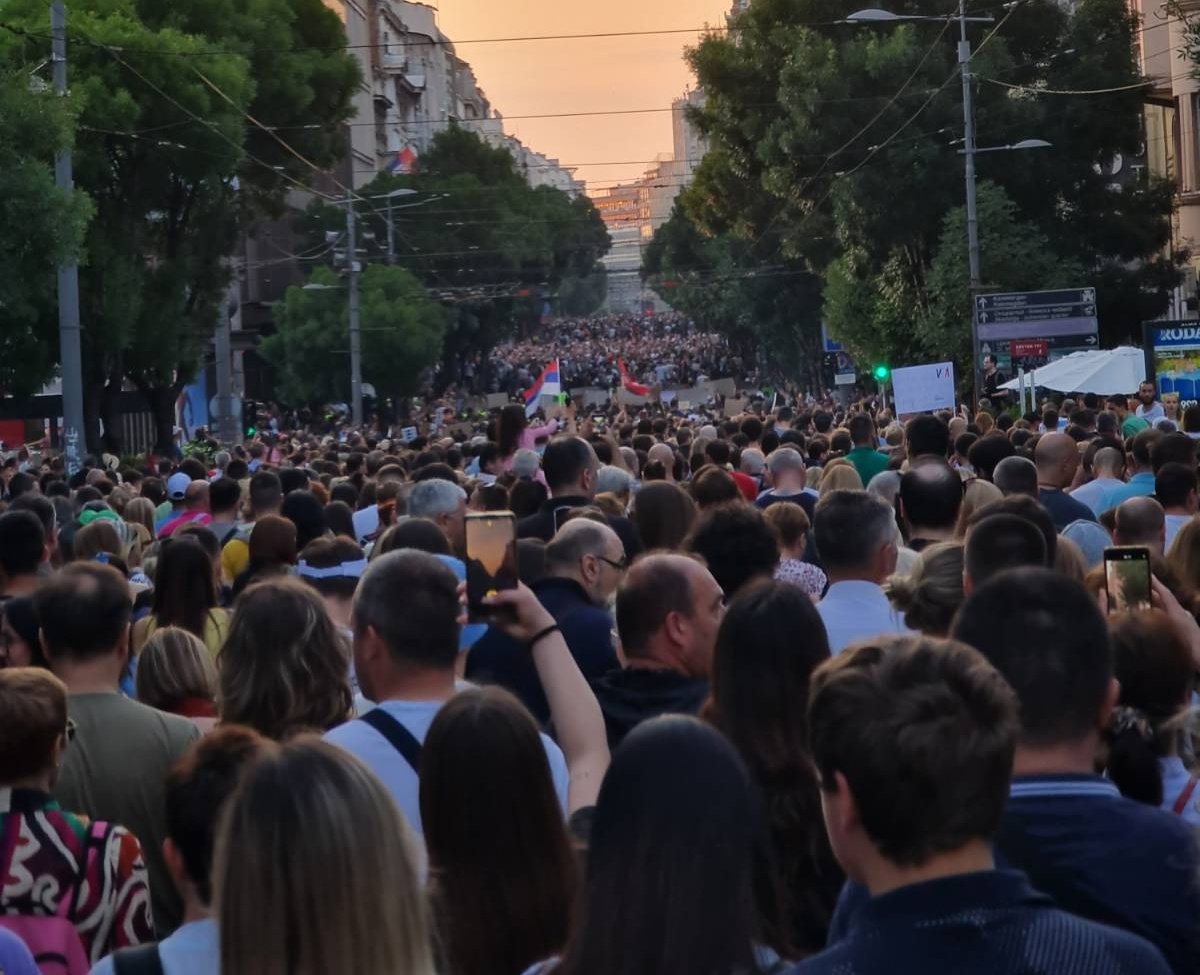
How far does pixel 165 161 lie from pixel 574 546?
33056 mm

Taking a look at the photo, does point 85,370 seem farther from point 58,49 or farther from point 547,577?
point 547,577

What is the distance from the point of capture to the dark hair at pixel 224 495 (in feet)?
36.1

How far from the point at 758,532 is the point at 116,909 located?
109 inches

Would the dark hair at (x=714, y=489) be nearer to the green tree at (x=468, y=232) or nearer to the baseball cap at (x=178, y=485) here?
the baseball cap at (x=178, y=485)

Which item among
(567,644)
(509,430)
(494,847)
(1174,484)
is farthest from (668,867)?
(509,430)

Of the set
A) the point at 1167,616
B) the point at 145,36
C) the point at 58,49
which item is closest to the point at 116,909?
the point at 1167,616

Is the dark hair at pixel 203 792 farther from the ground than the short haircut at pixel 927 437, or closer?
closer

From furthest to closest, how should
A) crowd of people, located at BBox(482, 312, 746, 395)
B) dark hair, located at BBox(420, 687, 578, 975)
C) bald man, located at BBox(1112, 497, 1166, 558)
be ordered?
crowd of people, located at BBox(482, 312, 746, 395) < bald man, located at BBox(1112, 497, 1166, 558) < dark hair, located at BBox(420, 687, 578, 975)

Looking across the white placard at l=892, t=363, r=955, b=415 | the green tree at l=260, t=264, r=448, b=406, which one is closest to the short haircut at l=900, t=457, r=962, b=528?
the white placard at l=892, t=363, r=955, b=415

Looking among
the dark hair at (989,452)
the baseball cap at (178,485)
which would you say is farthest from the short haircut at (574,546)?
the baseball cap at (178,485)

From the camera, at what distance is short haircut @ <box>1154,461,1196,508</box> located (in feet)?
29.5

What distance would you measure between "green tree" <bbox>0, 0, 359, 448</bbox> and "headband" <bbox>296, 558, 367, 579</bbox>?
26226mm

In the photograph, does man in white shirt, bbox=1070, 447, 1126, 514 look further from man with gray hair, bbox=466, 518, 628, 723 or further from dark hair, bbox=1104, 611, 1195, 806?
dark hair, bbox=1104, 611, 1195, 806

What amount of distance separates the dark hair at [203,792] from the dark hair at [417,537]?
3.48 metres
